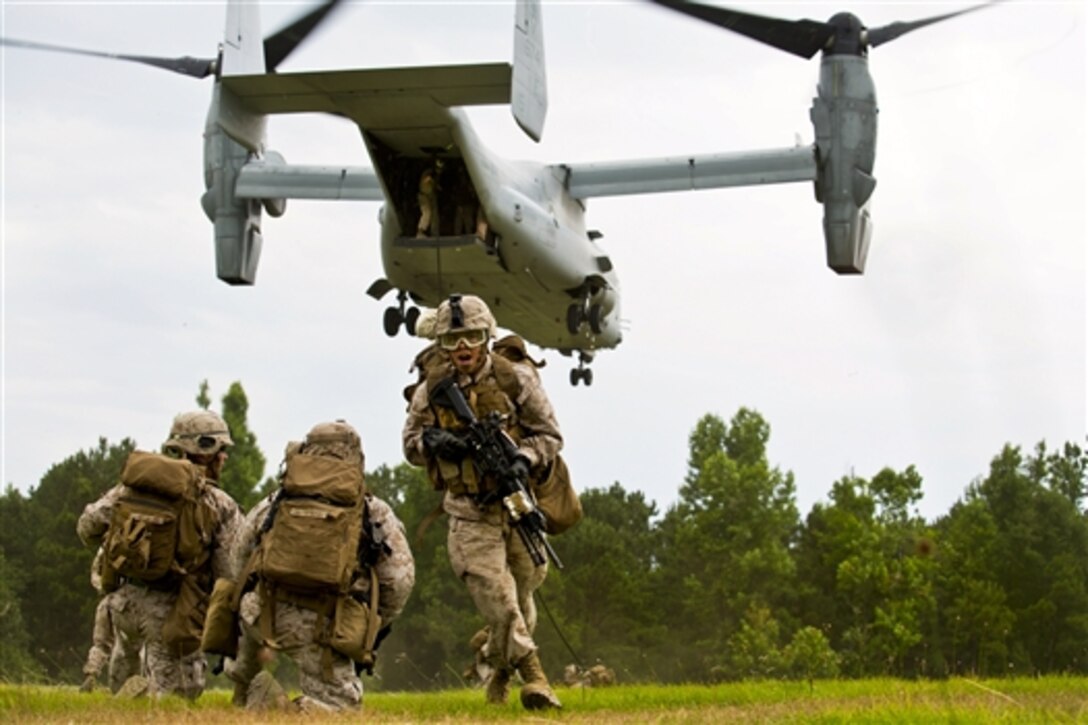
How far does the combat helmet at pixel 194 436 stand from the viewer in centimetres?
1142

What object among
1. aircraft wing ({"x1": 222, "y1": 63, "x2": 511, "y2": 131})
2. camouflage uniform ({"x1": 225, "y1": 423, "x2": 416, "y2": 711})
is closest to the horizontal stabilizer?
aircraft wing ({"x1": 222, "y1": 63, "x2": 511, "y2": 131})

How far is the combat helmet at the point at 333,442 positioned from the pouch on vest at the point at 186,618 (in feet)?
5.66

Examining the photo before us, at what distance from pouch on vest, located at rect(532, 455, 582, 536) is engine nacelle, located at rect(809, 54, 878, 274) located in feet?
57.4

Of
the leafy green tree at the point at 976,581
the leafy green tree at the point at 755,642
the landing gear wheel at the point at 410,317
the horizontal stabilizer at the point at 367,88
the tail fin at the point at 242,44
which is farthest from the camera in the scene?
the leafy green tree at the point at 755,642

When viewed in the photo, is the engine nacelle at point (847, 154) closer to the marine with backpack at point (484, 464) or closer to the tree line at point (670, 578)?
the tree line at point (670, 578)

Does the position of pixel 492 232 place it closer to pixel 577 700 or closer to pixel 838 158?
pixel 838 158

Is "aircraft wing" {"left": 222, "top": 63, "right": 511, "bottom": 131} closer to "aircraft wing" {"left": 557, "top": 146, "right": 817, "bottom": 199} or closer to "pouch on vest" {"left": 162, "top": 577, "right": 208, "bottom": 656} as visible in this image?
"aircraft wing" {"left": 557, "top": 146, "right": 817, "bottom": 199}

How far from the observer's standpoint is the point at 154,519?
35.1ft

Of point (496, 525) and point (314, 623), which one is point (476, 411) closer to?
point (496, 525)

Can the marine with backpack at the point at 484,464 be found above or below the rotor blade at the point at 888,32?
below

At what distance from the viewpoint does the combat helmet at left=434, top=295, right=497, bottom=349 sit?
10.5 m

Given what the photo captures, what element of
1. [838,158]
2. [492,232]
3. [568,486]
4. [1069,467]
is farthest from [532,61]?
[568,486]

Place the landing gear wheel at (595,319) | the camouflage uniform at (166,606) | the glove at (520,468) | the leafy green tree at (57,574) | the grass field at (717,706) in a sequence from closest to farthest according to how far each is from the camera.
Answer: the grass field at (717,706), the glove at (520,468), the camouflage uniform at (166,606), the landing gear wheel at (595,319), the leafy green tree at (57,574)

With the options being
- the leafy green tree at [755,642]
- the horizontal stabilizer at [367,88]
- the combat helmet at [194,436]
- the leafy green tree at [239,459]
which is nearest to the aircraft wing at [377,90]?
the horizontal stabilizer at [367,88]
